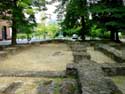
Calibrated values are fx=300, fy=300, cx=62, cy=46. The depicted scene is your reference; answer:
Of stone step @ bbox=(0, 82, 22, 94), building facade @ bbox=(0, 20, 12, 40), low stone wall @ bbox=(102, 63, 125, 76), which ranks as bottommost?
stone step @ bbox=(0, 82, 22, 94)

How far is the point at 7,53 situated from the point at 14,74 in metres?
6.86

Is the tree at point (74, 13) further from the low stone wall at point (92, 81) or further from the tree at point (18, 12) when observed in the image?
the low stone wall at point (92, 81)

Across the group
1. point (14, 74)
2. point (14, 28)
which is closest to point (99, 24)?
point (14, 28)

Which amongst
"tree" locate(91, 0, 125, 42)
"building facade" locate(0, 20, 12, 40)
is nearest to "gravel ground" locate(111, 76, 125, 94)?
"tree" locate(91, 0, 125, 42)

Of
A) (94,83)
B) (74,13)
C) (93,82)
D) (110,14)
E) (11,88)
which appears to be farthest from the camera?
(74,13)

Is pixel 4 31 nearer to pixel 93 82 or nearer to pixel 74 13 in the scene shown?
pixel 74 13

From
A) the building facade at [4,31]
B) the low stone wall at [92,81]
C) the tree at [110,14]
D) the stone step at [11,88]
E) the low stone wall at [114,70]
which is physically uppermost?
the tree at [110,14]

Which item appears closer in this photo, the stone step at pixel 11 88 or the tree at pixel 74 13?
the stone step at pixel 11 88

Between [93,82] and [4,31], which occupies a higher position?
[4,31]

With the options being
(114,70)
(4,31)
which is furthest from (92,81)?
(4,31)

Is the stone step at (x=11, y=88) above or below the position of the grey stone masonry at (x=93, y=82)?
below

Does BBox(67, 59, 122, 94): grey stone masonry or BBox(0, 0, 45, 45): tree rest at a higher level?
BBox(0, 0, 45, 45): tree

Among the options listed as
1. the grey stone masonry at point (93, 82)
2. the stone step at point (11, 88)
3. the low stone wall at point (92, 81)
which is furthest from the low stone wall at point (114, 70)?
the stone step at point (11, 88)

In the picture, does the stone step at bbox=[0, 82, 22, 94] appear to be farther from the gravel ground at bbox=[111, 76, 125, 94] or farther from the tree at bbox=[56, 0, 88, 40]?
the tree at bbox=[56, 0, 88, 40]
